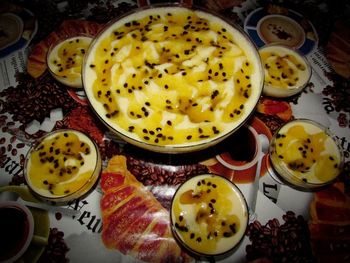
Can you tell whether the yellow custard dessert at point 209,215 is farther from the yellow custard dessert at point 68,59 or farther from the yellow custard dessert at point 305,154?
the yellow custard dessert at point 68,59

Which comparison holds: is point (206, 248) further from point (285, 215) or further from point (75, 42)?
point (75, 42)

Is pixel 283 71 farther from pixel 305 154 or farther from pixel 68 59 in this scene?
pixel 68 59

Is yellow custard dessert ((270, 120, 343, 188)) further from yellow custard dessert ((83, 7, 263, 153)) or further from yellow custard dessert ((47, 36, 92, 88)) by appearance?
yellow custard dessert ((47, 36, 92, 88))

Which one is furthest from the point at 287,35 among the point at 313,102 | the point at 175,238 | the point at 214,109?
the point at 175,238

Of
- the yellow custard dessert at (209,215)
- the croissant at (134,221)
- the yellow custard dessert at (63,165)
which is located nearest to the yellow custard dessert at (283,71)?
the yellow custard dessert at (209,215)

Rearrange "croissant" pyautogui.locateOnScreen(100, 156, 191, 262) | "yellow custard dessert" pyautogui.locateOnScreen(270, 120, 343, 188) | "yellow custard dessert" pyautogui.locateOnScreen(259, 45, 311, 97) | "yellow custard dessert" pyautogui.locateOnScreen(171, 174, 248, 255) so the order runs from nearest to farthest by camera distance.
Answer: "yellow custard dessert" pyautogui.locateOnScreen(171, 174, 248, 255), "croissant" pyautogui.locateOnScreen(100, 156, 191, 262), "yellow custard dessert" pyautogui.locateOnScreen(270, 120, 343, 188), "yellow custard dessert" pyautogui.locateOnScreen(259, 45, 311, 97)

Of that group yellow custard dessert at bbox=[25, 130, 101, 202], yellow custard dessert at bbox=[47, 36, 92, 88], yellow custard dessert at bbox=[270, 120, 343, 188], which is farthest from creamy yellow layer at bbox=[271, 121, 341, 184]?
yellow custard dessert at bbox=[47, 36, 92, 88]

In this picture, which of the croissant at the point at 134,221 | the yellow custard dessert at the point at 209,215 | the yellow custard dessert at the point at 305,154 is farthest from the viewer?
the yellow custard dessert at the point at 305,154
